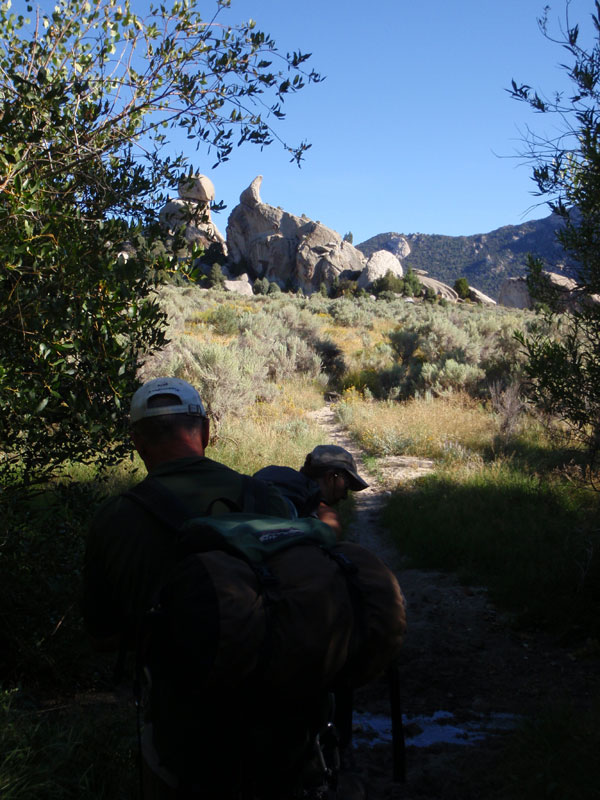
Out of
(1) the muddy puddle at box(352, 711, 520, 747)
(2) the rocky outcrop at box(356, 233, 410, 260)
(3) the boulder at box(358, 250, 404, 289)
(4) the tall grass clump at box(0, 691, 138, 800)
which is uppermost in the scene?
(2) the rocky outcrop at box(356, 233, 410, 260)

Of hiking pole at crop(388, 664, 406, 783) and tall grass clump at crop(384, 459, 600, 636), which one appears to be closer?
hiking pole at crop(388, 664, 406, 783)

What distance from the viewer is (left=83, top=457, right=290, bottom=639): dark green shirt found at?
1.72 m

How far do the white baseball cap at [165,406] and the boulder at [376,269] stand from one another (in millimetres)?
62001

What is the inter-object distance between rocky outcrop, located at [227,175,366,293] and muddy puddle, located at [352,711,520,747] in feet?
215

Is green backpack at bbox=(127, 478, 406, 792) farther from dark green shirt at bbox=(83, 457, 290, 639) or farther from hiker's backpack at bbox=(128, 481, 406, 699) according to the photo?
dark green shirt at bbox=(83, 457, 290, 639)

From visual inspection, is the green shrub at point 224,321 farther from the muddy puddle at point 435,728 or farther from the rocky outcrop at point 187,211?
the muddy puddle at point 435,728

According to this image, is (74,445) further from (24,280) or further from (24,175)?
(24,175)

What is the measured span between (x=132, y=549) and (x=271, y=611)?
0.51m

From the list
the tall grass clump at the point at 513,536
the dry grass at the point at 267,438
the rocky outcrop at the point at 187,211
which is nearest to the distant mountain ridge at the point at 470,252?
the dry grass at the point at 267,438

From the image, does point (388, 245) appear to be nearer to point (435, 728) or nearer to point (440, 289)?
point (440, 289)

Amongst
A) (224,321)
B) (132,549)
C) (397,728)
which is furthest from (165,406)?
(224,321)

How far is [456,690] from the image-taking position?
431cm

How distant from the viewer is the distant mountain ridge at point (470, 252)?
91562 mm

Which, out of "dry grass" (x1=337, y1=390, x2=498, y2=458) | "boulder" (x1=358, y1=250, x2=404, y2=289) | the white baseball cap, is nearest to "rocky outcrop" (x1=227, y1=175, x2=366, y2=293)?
"boulder" (x1=358, y1=250, x2=404, y2=289)
